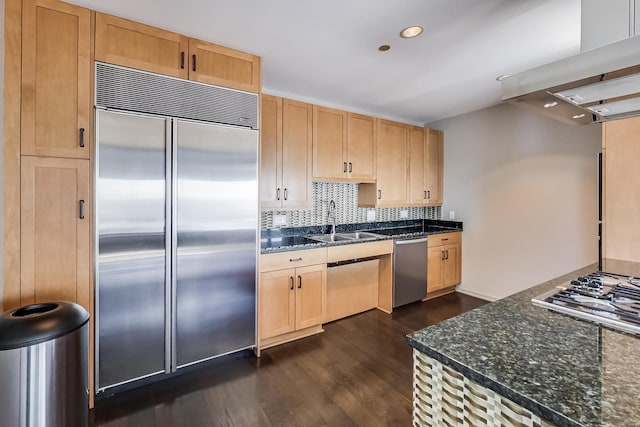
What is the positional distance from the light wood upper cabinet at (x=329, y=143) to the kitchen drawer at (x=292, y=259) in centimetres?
83

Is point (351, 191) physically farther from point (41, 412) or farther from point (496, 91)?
point (41, 412)

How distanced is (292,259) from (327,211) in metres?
1.07

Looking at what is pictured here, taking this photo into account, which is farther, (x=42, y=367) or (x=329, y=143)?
(x=329, y=143)

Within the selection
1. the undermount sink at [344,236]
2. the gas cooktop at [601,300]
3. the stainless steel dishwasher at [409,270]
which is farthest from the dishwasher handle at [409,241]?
the gas cooktop at [601,300]

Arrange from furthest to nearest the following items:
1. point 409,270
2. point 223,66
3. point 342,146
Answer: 1. point 409,270
2. point 342,146
3. point 223,66

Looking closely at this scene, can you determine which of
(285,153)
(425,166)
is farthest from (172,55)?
(425,166)

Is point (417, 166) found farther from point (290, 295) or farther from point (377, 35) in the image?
point (290, 295)

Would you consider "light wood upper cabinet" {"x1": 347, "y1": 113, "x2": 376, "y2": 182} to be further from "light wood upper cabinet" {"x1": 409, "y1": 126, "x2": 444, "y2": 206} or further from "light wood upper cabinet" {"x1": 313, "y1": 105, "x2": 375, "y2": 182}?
"light wood upper cabinet" {"x1": 409, "y1": 126, "x2": 444, "y2": 206}

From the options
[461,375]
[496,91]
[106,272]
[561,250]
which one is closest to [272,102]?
[106,272]

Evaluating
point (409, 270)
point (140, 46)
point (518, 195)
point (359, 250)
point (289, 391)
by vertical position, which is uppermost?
point (140, 46)

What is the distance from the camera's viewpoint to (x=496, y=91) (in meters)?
3.18

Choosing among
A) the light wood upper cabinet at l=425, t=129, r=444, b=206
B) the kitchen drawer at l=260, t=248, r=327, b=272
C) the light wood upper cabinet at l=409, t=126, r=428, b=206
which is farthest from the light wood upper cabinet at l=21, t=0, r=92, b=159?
the light wood upper cabinet at l=425, t=129, r=444, b=206

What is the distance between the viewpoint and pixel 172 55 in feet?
6.80

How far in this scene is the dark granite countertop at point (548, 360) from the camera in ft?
2.01
